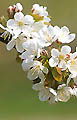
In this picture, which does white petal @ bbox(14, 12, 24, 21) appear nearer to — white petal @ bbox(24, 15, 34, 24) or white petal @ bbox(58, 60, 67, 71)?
white petal @ bbox(24, 15, 34, 24)

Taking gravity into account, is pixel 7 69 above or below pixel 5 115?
above

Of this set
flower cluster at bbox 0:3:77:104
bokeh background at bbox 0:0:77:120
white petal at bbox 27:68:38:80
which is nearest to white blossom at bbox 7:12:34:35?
flower cluster at bbox 0:3:77:104

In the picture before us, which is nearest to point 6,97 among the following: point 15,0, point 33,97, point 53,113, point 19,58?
point 33,97

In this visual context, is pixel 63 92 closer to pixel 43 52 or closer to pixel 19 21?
pixel 43 52

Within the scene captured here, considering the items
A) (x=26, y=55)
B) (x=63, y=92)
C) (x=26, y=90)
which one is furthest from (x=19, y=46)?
(x=26, y=90)

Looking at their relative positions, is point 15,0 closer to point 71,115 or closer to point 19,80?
point 19,80

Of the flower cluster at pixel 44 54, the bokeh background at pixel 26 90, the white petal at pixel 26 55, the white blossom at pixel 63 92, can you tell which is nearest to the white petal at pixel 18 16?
the flower cluster at pixel 44 54

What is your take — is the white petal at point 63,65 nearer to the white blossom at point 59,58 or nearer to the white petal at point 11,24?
the white blossom at point 59,58
